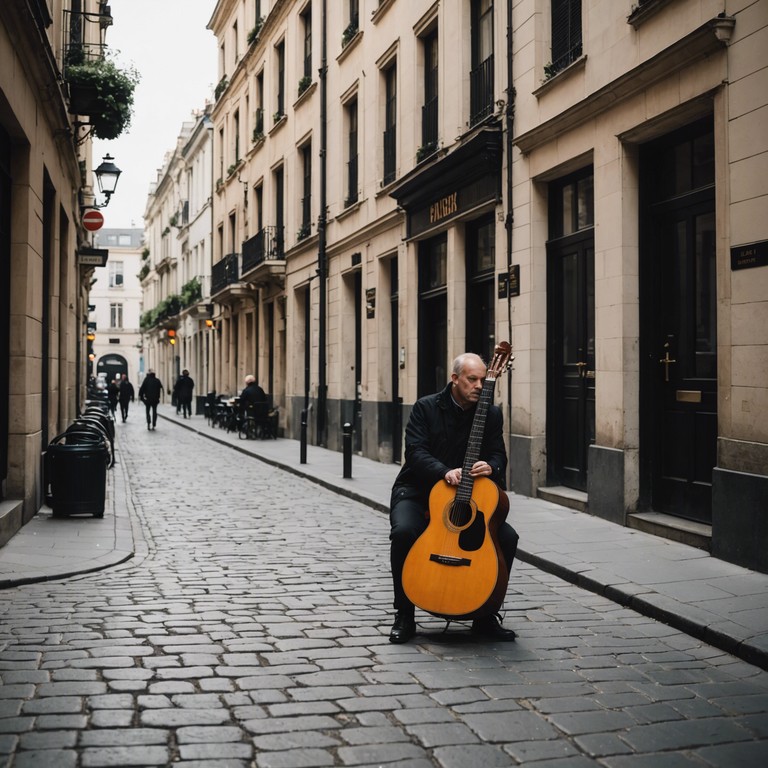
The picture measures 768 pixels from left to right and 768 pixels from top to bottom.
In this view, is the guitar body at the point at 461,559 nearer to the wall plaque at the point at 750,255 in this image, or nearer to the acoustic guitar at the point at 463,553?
the acoustic guitar at the point at 463,553

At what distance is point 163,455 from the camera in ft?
69.3

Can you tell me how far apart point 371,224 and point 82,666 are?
47.8 feet

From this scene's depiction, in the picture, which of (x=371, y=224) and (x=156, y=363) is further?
(x=156, y=363)

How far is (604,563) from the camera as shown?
801cm

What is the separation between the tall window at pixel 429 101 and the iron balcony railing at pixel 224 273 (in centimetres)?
1572

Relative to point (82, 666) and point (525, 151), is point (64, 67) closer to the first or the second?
point (525, 151)

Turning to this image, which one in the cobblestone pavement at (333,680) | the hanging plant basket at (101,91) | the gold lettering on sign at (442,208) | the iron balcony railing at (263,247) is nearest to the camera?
the cobblestone pavement at (333,680)

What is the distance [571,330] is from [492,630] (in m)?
6.52

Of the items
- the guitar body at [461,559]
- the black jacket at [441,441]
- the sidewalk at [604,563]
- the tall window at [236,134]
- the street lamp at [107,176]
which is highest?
the tall window at [236,134]

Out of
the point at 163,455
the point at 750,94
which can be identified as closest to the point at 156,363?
the point at 163,455

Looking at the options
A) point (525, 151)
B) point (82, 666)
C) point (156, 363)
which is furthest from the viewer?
point (156, 363)

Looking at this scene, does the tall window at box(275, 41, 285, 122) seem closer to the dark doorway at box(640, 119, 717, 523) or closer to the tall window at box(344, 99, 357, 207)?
the tall window at box(344, 99, 357, 207)

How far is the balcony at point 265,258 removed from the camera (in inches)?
1045

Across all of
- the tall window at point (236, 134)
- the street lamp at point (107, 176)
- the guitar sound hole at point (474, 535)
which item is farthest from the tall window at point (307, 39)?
the guitar sound hole at point (474, 535)
